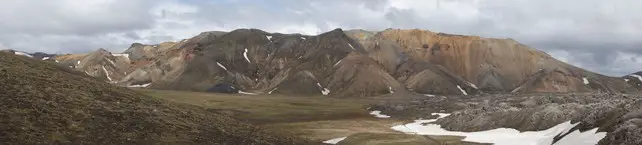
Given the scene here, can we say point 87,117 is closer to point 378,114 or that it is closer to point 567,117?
point 567,117

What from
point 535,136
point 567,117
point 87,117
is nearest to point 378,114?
point 567,117

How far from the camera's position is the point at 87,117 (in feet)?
134

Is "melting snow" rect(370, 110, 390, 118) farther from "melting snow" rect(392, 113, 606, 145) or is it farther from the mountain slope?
the mountain slope

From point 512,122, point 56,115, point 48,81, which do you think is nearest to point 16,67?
point 48,81

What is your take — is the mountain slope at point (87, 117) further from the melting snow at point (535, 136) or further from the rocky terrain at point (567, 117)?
the rocky terrain at point (567, 117)

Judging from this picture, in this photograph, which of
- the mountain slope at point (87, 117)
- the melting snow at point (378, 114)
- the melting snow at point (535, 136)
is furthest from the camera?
the melting snow at point (378, 114)

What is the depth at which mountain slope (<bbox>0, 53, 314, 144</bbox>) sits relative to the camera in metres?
36.0

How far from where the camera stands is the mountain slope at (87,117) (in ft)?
118

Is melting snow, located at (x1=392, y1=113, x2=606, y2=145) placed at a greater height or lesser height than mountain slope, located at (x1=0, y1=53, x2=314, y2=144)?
lesser

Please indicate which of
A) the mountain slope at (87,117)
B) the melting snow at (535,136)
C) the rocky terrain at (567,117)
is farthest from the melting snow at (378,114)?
the mountain slope at (87,117)

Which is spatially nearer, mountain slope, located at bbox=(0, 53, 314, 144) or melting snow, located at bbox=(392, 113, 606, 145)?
mountain slope, located at bbox=(0, 53, 314, 144)

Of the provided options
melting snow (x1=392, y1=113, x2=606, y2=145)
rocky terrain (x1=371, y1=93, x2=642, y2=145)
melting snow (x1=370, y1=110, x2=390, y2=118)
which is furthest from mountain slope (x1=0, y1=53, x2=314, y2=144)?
melting snow (x1=370, y1=110, x2=390, y2=118)

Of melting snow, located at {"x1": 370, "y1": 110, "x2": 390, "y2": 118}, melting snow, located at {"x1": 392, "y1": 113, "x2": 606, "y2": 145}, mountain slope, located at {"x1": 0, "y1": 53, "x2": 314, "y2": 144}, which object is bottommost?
→ melting snow, located at {"x1": 370, "y1": 110, "x2": 390, "y2": 118}

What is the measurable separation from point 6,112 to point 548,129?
66.8m
